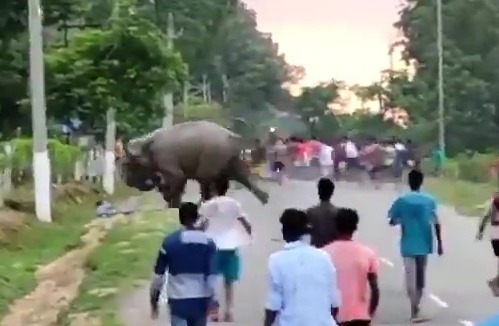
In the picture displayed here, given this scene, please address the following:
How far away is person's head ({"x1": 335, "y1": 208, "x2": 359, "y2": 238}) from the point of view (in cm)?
1094

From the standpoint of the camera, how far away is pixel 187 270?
460 inches

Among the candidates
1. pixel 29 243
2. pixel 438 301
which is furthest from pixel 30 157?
pixel 438 301

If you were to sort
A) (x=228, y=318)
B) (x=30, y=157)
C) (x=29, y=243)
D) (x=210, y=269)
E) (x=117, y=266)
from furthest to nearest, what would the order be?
Result: (x=30, y=157) < (x=29, y=243) < (x=117, y=266) < (x=228, y=318) < (x=210, y=269)

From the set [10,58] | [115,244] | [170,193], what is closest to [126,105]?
[10,58]

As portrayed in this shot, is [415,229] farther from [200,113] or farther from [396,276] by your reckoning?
[200,113]

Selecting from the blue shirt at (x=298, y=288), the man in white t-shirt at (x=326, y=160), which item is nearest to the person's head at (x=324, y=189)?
the blue shirt at (x=298, y=288)

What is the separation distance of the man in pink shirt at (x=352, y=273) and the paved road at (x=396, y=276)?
5.43 metres

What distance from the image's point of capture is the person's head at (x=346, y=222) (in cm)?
1094

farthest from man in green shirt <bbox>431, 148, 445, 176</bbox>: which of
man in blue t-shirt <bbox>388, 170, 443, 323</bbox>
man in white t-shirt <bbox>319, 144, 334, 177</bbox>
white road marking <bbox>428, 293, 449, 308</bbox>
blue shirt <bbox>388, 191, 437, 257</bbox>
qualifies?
blue shirt <bbox>388, 191, 437, 257</bbox>

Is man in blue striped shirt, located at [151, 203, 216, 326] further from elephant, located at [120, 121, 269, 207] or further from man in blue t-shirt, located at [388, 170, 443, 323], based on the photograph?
elephant, located at [120, 121, 269, 207]

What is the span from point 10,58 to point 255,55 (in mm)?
77351

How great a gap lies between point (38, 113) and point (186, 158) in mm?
4857

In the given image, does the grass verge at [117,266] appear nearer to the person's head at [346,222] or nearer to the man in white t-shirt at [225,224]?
the man in white t-shirt at [225,224]

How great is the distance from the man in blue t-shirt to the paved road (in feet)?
1.68
